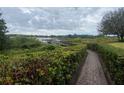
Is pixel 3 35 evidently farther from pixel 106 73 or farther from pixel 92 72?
pixel 106 73

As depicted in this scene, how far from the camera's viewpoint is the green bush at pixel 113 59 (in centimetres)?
616

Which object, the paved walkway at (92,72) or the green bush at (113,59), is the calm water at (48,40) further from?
the paved walkway at (92,72)

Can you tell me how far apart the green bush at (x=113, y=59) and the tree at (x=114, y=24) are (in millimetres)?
324

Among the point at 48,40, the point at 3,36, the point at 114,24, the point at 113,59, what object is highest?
the point at 114,24

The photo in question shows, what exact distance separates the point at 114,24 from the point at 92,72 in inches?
38.6

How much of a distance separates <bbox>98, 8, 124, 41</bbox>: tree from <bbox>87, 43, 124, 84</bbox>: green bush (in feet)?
1.06

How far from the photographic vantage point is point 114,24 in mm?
6098

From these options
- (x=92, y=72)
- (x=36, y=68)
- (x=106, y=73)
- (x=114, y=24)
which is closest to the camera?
(x=36, y=68)

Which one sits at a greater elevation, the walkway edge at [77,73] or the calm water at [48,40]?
the calm water at [48,40]

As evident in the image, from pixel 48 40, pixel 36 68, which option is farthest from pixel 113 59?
pixel 36 68

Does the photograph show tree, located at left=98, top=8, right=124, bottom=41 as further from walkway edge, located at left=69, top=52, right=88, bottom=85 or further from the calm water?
walkway edge, located at left=69, top=52, right=88, bottom=85

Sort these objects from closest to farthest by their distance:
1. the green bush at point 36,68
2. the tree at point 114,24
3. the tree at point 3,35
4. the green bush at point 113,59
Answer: the green bush at point 36,68, the tree at point 3,35, the tree at point 114,24, the green bush at point 113,59

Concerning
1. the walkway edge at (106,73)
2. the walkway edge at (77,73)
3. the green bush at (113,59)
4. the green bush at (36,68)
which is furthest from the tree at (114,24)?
the walkway edge at (77,73)
